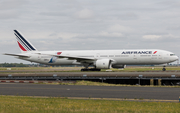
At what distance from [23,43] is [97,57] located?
1902cm

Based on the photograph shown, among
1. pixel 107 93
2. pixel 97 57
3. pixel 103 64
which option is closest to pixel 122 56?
pixel 103 64

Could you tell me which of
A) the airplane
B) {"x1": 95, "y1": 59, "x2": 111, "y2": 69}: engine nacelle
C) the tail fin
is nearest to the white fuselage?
the airplane

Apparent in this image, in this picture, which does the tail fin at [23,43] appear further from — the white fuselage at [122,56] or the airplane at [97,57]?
the white fuselage at [122,56]

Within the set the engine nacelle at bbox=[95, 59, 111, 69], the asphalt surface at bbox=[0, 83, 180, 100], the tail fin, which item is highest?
the tail fin

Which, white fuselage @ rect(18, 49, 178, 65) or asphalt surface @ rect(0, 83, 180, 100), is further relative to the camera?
white fuselage @ rect(18, 49, 178, 65)

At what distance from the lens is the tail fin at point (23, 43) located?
55.5m

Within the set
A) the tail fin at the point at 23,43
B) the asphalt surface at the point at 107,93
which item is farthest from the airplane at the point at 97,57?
the asphalt surface at the point at 107,93

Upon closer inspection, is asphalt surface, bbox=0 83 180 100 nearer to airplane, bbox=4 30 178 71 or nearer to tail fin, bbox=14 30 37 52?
airplane, bbox=4 30 178 71

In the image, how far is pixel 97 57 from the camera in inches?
1941

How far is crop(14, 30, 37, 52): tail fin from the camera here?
5548cm

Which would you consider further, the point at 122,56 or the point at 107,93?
the point at 122,56

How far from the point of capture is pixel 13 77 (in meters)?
35.9

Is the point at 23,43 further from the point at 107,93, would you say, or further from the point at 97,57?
the point at 107,93

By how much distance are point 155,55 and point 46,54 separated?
2323 cm
